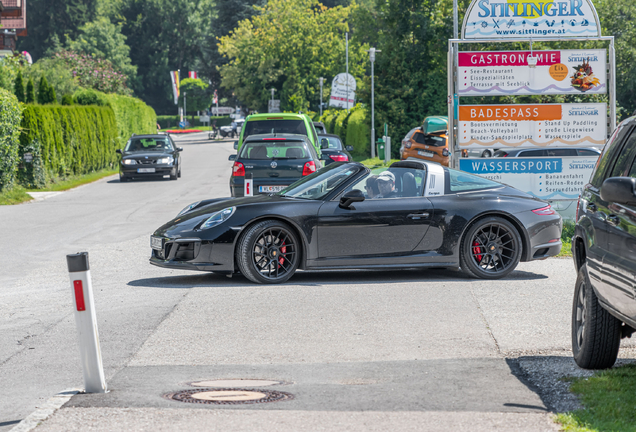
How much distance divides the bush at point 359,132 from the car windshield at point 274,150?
28.8 metres

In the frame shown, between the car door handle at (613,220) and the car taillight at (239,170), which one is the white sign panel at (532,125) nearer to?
the car taillight at (239,170)

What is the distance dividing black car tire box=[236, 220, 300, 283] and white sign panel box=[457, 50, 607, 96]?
609cm

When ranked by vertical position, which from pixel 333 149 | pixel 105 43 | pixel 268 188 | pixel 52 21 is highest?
pixel 52 21

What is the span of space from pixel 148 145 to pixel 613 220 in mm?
26055

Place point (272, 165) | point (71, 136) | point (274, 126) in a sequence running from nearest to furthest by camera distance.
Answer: point (272, 165) < point (274, 126) < point (71, 136)

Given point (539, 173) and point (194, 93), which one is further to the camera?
point (194, 93)

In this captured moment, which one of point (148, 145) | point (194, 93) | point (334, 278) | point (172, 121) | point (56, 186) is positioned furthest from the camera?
point (172, 121)

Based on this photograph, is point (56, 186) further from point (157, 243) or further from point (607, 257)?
point (607, 257)

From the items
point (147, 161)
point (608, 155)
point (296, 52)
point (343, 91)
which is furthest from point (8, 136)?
point (296, 52)

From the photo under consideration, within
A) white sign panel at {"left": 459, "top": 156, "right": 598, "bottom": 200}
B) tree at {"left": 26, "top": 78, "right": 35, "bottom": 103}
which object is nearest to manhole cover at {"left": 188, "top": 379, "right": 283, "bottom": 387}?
white sign panel at {"left": 459, "top": 156, "right": 598, "bottom": 200}

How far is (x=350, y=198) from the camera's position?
9258mm

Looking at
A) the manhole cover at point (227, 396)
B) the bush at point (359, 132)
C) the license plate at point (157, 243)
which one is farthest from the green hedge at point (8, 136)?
the bush at point (359, 132)

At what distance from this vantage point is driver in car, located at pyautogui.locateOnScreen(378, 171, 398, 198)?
375 inches

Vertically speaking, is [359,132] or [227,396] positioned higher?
[359,132]
